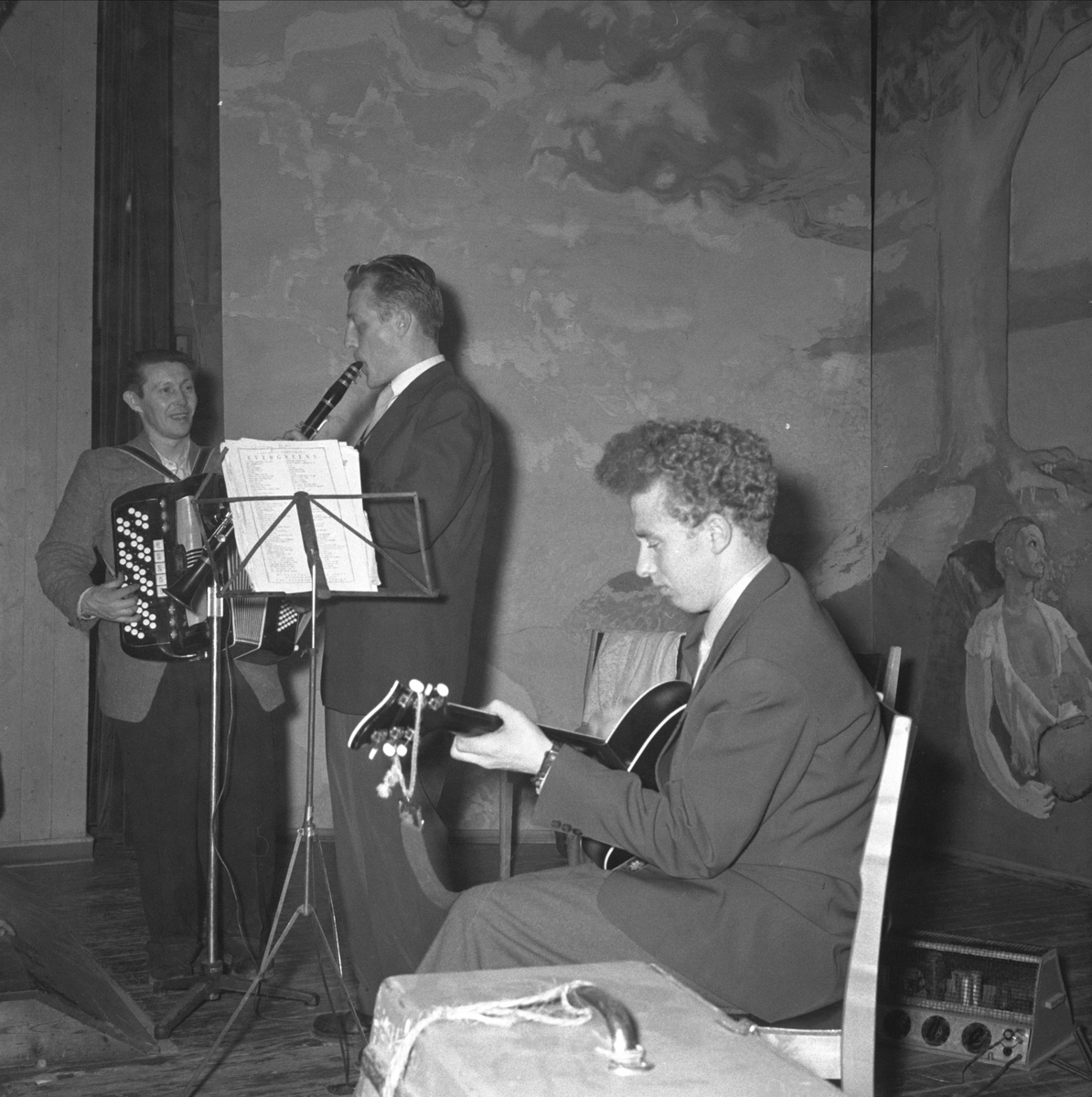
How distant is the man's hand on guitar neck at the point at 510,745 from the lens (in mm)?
1873

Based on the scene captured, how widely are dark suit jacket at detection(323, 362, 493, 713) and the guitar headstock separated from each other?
0.87 meters

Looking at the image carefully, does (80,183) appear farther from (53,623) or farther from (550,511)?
(550,511)

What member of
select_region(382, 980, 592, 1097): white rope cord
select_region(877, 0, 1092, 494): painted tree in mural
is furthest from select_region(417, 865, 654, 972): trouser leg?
select_region(877, 0, 1092, 494): painted tree in mural

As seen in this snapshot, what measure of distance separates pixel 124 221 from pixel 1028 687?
3920mm

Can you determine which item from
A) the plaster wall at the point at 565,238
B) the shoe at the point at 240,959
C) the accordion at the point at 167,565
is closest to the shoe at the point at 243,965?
the shoe at the point at 240,959

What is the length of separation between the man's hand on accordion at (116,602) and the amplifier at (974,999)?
200cm

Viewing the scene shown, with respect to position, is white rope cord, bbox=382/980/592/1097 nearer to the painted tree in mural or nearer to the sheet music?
the sheet music

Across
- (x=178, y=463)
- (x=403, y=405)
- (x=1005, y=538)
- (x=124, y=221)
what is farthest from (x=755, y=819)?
(x=124, y=221)

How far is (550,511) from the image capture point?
5.43 meters

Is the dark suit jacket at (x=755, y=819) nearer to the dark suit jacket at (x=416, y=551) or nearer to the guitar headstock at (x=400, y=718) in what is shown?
the guitar headstock at (x=400, y=718)

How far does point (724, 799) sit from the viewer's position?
1.71m

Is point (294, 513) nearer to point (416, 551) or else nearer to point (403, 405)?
point (416, 551)

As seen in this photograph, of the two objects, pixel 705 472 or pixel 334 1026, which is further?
pixel 334 1026

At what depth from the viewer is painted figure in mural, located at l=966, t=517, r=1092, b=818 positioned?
15.1 feet
